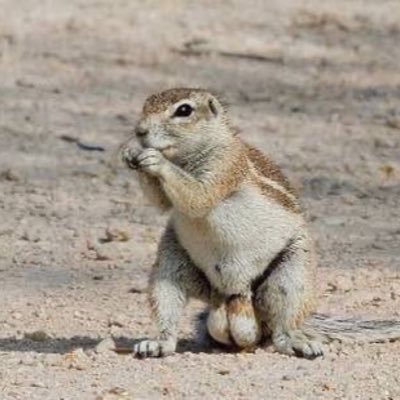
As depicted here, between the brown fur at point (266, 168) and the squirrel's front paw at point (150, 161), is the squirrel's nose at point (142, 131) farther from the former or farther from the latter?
the brown fur at point (266, 168)

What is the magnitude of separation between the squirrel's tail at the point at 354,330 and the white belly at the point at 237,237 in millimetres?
388

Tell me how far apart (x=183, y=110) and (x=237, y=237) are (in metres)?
0.57

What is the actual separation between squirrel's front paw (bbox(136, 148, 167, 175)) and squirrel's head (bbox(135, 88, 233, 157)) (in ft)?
0.14

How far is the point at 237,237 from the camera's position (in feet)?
23.9

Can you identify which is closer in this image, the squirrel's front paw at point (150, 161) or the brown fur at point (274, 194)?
the squirrel's front paw at point (150, 161)

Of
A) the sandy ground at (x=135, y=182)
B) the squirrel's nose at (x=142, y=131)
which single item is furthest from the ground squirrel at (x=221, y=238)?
the sandy ground at (x=135, y=182)

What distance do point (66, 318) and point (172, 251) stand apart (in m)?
0.98

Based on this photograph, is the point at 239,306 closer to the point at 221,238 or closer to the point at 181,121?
the point at 221,238

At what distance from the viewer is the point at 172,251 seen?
24.5 feet

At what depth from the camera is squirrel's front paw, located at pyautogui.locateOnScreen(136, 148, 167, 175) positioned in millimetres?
7055

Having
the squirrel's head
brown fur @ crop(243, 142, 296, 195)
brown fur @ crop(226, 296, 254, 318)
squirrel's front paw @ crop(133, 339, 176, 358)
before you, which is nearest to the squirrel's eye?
the squirrel's head

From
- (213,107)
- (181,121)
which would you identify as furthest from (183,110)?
(213,107)

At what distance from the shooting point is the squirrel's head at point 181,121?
7.14 metres

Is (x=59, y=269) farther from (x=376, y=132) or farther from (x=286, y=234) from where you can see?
(x=376, y=132)
